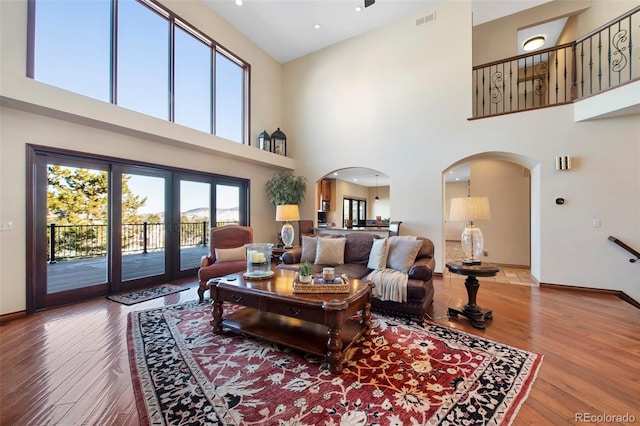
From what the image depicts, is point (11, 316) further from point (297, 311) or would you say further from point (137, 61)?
point (137, 61)

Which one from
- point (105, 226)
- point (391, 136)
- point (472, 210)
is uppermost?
point (391, 136)

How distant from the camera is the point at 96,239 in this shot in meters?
3.87

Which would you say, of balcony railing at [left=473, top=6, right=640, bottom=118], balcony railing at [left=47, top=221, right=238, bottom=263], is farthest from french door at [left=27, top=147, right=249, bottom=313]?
balcony railing at [left=473, top=6, right=640, bottom=118]

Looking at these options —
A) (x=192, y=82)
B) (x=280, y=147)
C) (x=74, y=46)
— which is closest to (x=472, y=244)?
(x=280, y=147)

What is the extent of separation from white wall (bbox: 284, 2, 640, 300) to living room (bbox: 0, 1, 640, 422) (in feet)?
0.07

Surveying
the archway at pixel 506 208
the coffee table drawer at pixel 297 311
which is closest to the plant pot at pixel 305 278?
the coffee table drawer at pixel 297 311

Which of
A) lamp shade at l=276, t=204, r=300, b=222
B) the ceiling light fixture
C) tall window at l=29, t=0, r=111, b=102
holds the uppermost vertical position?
the ceiling light fixture

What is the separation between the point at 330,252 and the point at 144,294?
2.99 metres

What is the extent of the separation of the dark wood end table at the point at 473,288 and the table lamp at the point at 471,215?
180 millimetres

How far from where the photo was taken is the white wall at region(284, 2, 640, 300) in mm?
3924

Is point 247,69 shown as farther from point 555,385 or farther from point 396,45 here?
point 555,385

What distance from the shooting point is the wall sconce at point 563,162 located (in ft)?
13.6

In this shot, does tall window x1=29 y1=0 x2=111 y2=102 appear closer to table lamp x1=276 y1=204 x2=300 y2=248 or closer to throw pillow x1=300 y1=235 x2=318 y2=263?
table lamp x1=276 y1=204 x2=300 y2=248

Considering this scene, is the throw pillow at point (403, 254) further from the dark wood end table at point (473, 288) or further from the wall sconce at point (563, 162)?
the wall sconce at point (563, 162)
